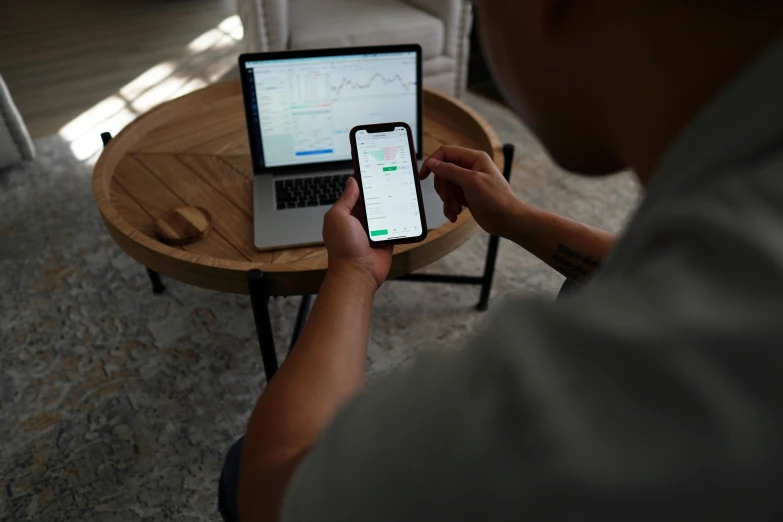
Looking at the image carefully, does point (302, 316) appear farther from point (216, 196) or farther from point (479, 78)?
point (479, 78)

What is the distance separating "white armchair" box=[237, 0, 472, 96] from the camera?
6.86 feet

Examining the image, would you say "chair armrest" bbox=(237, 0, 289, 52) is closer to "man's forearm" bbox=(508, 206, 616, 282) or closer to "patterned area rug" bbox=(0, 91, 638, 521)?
"patterned area rug" bbox=(0, 91, 638, 521)

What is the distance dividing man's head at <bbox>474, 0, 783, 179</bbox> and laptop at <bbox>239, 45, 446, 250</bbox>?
2.25 ft

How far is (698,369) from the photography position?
0.78ft

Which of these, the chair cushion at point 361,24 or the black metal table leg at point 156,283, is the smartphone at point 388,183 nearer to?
the black metal table leg at point 156,283

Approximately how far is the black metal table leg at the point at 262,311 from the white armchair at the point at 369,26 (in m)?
1.35

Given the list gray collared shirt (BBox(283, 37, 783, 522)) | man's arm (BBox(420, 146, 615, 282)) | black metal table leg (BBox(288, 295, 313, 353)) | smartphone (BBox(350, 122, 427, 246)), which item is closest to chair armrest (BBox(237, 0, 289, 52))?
black metal table leg (BBox(288, 295, 313, 353))

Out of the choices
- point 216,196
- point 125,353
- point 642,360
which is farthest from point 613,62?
point 125,353

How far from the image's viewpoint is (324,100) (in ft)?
4.01

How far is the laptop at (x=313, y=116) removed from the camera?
1.18 metres

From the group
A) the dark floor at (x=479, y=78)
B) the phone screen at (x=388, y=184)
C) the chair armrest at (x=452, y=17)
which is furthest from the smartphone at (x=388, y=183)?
the dark floor at (x=479, y=78)

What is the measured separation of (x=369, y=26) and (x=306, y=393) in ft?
6.28

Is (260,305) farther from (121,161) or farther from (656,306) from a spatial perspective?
(656,306)

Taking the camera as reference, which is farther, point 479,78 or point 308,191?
point 479,78
